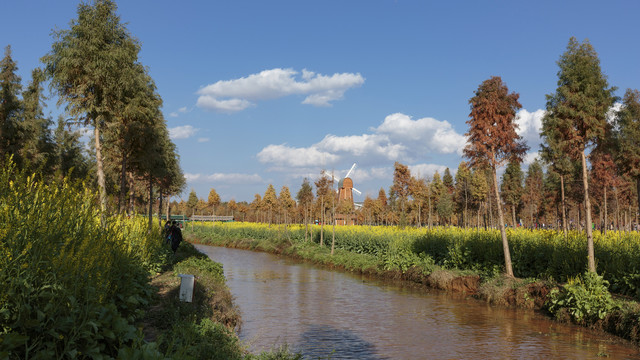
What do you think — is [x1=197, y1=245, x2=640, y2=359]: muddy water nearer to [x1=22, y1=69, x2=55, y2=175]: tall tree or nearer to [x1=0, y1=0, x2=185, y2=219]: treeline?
[x1=0, y1=0, x2=185, y2=219]: treeline

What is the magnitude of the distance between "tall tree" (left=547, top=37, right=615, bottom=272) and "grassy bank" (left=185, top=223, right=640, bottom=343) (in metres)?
1.42

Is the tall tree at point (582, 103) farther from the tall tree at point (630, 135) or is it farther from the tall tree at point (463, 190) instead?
the tall tree at point (463, 190)

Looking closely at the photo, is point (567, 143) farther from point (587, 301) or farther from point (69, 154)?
point (69, 154)

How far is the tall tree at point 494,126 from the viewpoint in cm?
1995

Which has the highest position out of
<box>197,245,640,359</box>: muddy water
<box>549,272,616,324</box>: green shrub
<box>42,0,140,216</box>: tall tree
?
<box>42,0,140,216</box>: tall tree

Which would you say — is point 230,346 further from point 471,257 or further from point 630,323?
point 471,257

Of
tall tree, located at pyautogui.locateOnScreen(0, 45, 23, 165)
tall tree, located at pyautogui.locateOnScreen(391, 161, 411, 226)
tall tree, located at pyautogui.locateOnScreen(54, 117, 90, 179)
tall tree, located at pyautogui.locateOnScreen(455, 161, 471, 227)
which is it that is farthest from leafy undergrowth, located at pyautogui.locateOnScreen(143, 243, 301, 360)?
tall tree, located at pyautogui.locateOnScreen(455, 161, 471, 227)

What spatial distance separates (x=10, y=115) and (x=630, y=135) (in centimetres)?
3238

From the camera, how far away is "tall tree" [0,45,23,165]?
23.9 meters

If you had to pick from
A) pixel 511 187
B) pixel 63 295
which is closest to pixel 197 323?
pixel 63 295

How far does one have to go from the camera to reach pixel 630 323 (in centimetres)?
1275

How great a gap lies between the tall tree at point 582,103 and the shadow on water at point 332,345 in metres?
8.08

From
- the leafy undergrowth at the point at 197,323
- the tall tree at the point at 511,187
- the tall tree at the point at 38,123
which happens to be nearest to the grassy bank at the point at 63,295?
the leafy undergrowth at the point at 197,323

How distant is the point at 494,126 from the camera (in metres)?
20.1
